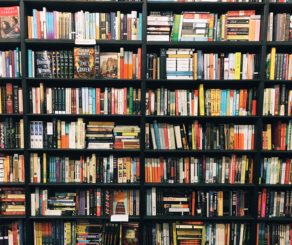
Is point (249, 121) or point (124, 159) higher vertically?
point (249, 121)

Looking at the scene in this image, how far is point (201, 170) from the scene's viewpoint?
93.8 inches

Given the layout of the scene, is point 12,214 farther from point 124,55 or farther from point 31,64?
point 124,55

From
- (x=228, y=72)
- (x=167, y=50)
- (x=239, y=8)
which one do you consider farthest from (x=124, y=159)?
(x=239, y=8)

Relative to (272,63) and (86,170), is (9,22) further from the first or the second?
(272,63)

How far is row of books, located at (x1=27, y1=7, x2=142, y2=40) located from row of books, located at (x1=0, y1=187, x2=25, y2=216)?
127 centimetres

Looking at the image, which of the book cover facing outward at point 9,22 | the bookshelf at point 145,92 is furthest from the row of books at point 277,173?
the book cover facing outward at point 9,22

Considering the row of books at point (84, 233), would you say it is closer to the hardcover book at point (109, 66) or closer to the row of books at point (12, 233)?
the row of books at point (12, 233)

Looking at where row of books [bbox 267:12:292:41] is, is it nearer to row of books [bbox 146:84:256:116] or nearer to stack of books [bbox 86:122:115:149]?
row of books [bbox 146:84:256:116]

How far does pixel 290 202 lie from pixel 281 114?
75cm

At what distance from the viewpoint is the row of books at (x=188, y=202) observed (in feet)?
7.84

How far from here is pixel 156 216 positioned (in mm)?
2379

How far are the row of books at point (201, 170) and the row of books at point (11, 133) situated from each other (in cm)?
105

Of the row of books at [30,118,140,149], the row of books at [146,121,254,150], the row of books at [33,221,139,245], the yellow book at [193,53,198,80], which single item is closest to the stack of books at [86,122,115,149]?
the row of books at [30,118,140,149]

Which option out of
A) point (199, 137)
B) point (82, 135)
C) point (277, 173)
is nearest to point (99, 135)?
point (82, 135)
